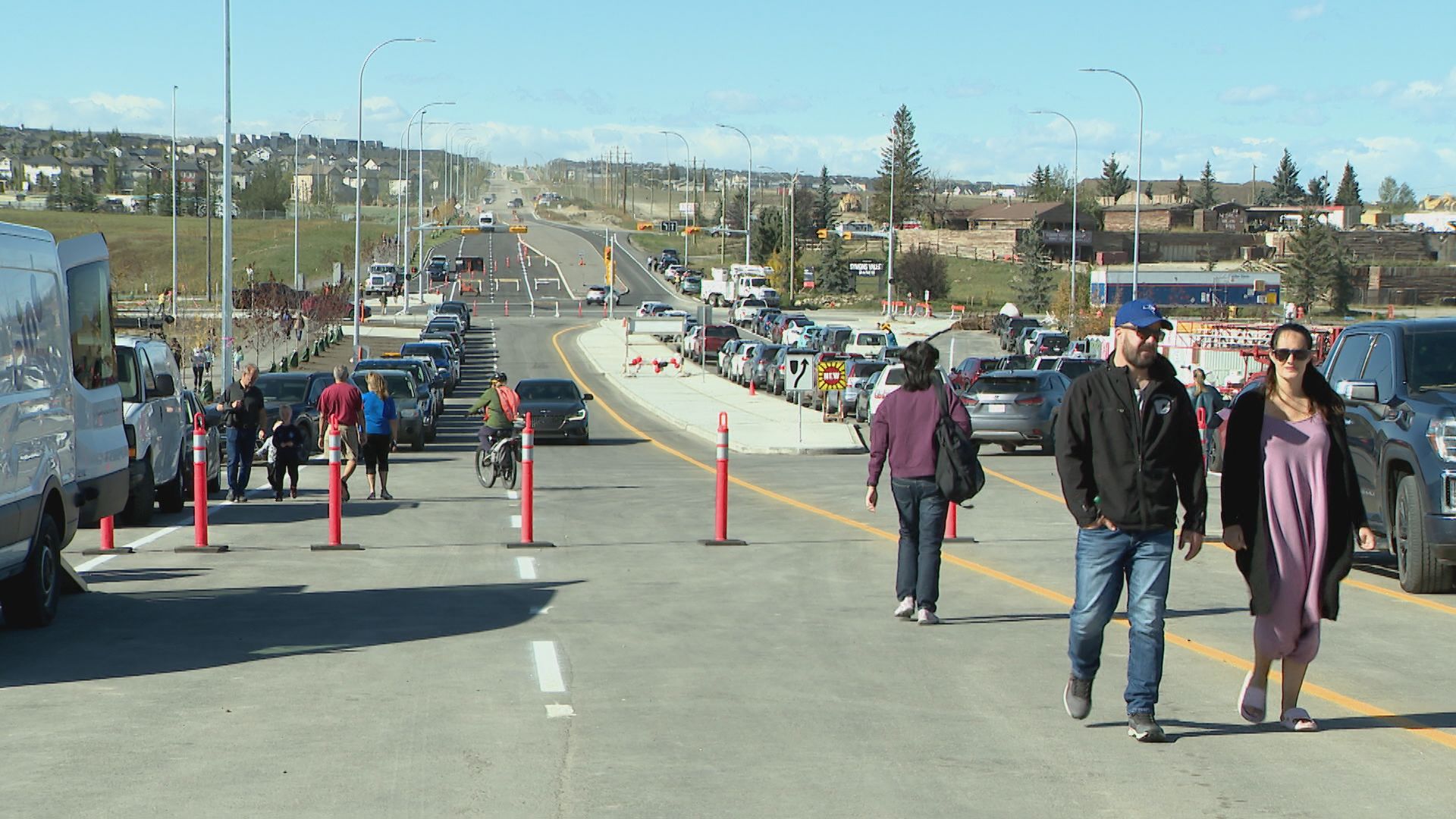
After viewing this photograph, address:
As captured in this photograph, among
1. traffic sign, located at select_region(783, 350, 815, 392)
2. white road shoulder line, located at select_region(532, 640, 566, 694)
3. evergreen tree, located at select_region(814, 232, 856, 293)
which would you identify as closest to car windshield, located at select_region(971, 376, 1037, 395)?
traffic sign, located at select_region(783, 350, 815, 392)

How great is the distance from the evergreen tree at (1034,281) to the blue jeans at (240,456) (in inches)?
3770

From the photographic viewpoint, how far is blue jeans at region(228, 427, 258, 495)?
22.6m

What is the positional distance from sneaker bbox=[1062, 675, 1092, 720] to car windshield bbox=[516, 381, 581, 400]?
95.8 feet

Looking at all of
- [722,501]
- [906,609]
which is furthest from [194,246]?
[906,609]

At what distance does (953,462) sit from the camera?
11.4 metres

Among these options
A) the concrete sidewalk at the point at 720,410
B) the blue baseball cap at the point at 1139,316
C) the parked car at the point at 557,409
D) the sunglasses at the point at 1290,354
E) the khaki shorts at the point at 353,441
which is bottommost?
the concrete sidewalk at the point at 720,410

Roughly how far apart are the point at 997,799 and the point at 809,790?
75 centimetres

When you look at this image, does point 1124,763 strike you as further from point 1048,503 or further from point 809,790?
point 1048,503

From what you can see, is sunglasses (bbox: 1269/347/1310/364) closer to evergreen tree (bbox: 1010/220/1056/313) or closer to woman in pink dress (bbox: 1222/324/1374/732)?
woman in pink dress (bbox: 1222/324/1374/732)

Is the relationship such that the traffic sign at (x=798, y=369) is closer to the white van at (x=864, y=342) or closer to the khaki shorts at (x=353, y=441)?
the white van at (x=864, y=342)

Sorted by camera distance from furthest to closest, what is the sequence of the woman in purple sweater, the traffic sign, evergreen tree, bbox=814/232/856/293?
1. evergreen tree, bbox=814/232/856/293
2. the traffic sign
3. the woman in purple sweater

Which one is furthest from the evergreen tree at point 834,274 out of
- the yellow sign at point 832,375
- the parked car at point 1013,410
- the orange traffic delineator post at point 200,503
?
the orange traffic delineator post at point 200,503

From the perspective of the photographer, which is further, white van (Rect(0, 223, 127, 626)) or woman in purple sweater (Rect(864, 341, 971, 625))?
woman in purple sweater (Rect(864, 341, 971, 625))

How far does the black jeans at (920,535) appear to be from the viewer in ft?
37.9
